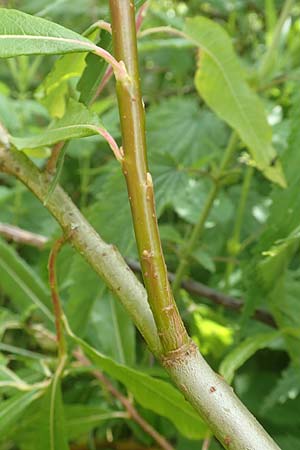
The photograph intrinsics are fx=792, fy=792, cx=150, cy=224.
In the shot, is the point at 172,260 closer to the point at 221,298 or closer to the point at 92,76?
the point at 221,298

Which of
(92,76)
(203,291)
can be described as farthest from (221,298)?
(92,76)

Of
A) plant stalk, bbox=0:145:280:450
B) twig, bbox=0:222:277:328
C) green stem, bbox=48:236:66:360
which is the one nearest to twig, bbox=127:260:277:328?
twig, bbox=0:222:277:328

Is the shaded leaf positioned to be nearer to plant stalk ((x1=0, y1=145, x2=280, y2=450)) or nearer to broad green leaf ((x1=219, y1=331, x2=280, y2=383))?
plant stalk ((x1=0, y1=145, x2=280, y2=450))

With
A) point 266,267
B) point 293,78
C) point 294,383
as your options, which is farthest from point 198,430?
point 293,78

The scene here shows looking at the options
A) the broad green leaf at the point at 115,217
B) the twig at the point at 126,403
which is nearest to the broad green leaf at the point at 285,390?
the twig at the point at 126,403

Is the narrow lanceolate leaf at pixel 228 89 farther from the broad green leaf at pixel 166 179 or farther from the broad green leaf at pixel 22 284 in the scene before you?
the broad green leaf at pixel 22 284

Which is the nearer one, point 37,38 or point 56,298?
point 37,38

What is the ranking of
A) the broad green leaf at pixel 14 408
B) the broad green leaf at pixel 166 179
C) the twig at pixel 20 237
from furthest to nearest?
the twig at pixel 20 237 < the broad green leaf at pixel 166 179 < the broad green leaf at pixel 14 408

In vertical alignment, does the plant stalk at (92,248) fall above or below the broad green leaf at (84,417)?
above
